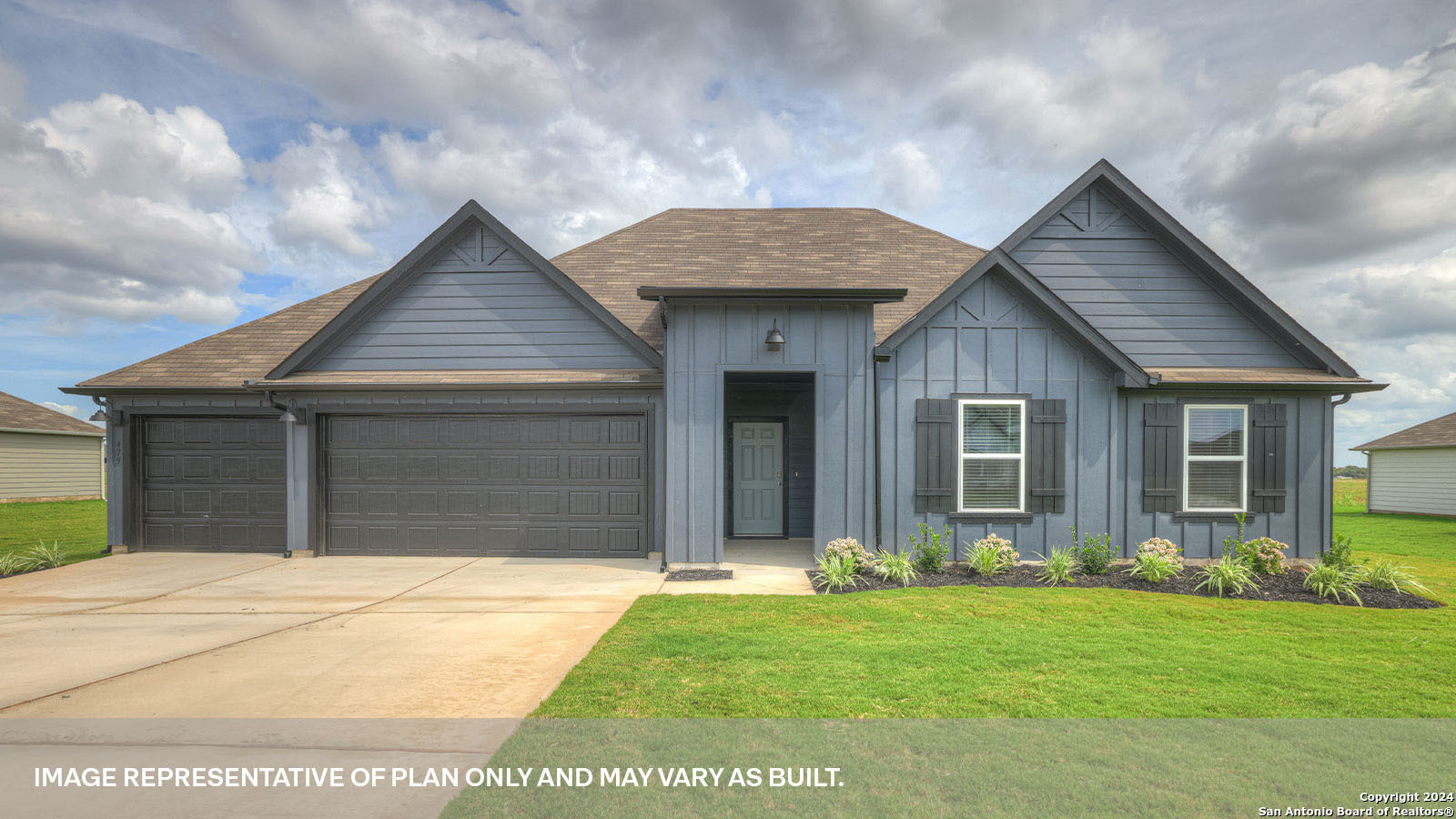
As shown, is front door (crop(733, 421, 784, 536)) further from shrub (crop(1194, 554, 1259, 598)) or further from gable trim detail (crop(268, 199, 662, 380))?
shrub (crop(1194, 554, 1259, 598))

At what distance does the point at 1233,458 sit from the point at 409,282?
42.7ft

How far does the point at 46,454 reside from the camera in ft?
74.2

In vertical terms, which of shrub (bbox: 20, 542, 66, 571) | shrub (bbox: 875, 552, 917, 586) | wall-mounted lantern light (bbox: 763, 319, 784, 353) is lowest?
shrub (bbox: 20, 542, 66, 571)

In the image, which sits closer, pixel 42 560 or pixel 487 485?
pixel 42 560

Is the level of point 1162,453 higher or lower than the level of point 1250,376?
lower

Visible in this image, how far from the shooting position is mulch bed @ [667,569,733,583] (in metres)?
→ 8.20

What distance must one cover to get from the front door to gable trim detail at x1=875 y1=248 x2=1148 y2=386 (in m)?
3.88

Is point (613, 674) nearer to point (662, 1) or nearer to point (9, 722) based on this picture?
point (9, 722)

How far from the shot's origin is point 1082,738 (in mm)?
3412

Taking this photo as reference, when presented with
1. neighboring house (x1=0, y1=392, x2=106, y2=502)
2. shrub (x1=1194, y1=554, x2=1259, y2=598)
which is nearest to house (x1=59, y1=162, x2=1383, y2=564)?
shrub (x1=1194, y1=554, x2=1259, y2=598)

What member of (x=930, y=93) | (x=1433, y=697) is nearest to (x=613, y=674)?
(x=1433, y=697)

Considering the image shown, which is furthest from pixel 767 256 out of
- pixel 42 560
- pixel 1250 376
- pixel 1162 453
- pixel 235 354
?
pixel 42 560

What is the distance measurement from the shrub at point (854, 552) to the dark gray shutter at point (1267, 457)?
19.6 ft

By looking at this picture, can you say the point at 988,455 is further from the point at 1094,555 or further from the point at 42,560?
the point at 42,560
